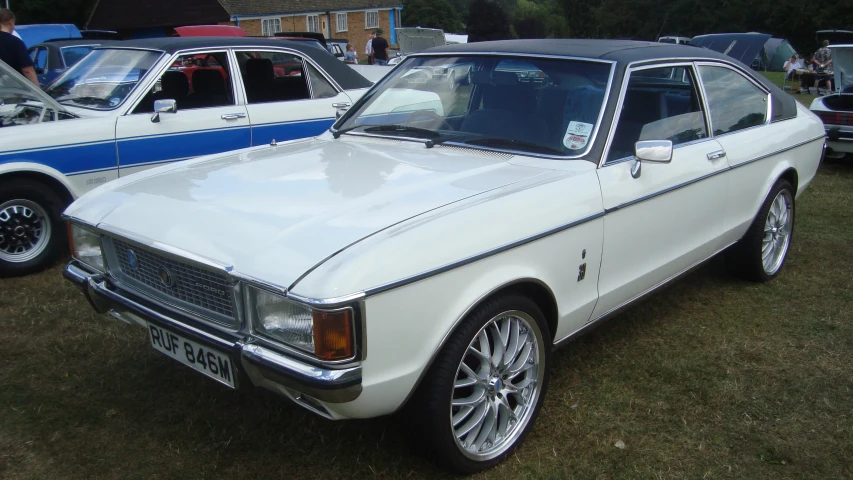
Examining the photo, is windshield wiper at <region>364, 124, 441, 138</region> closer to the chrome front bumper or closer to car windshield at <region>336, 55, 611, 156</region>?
car windshield at <region>336, 55, 611, 156</region>

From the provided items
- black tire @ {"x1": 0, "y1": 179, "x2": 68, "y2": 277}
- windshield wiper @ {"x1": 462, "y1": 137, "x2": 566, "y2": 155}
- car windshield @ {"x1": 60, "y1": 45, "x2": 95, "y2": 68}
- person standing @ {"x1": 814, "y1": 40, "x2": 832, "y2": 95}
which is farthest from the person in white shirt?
black tire @ {"x1": 0, "y1": 179, "x2": 68, "y2": 277}

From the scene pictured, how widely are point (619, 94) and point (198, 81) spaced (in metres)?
3.93

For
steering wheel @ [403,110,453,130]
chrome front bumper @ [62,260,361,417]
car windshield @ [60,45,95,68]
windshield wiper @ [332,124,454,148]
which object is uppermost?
steering wheel @ [403,110,453,130]

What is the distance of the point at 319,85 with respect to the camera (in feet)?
21.4

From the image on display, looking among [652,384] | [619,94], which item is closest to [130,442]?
[652,384]

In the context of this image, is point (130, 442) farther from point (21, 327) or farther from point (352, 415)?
point (21, 327)

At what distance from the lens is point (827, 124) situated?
28.8ft

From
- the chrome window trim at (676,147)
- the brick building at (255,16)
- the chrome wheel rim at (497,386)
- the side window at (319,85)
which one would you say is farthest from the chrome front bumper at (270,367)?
the brick building at (255,16)

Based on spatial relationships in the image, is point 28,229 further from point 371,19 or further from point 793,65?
point 371,19

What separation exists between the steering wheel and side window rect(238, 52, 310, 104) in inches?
104

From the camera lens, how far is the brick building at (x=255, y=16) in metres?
38.2

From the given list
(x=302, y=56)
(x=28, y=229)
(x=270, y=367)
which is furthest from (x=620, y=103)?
(x=28, y=229)

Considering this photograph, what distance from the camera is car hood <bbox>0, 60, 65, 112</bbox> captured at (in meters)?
5.13

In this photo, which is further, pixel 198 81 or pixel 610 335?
pixel 198 81
